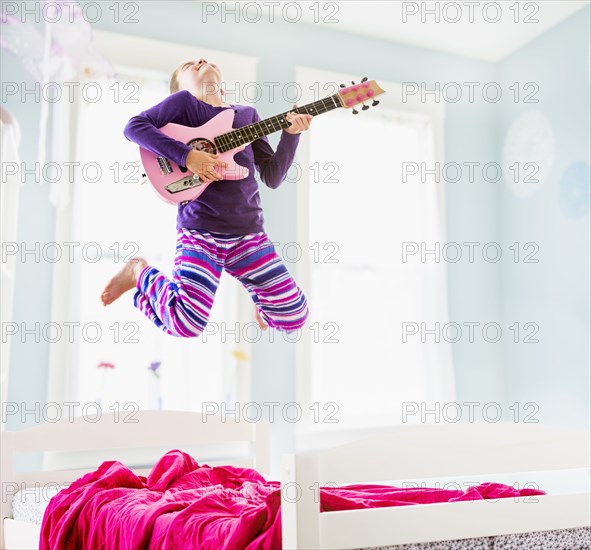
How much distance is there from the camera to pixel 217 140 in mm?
1805

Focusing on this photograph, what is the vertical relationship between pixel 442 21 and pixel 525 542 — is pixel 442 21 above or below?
above

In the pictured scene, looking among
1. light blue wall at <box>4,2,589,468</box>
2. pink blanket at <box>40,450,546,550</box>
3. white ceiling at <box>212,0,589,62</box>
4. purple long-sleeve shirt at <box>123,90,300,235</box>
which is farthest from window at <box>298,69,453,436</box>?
purple long-sleeve shirt at <box>123,90,300,235</box>

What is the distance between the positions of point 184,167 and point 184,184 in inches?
1.9

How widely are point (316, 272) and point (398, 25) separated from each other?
1332 millimetres

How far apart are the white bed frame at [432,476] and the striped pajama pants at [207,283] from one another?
2.06 feet

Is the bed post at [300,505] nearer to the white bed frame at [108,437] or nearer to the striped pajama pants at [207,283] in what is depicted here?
the striped pajama pants at [207,283]

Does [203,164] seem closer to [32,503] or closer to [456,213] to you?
[32,503]

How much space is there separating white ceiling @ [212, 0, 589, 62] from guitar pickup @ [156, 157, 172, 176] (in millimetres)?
1739

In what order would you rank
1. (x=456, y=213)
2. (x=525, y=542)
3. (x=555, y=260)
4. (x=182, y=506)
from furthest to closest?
(x=456, y=213), (x=555, y=260), (x=182, y=506), (x=525, y=542)

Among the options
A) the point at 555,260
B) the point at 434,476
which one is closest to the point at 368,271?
the point at 555,260

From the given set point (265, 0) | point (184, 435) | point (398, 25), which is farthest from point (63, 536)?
point (398, 25)

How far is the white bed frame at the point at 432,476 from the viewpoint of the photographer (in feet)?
3.85

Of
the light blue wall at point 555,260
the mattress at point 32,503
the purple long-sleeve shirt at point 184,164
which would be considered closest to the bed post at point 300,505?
the purple long-sleeve shirt at point 184,164

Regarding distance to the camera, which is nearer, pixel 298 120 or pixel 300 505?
pixel 300 505
